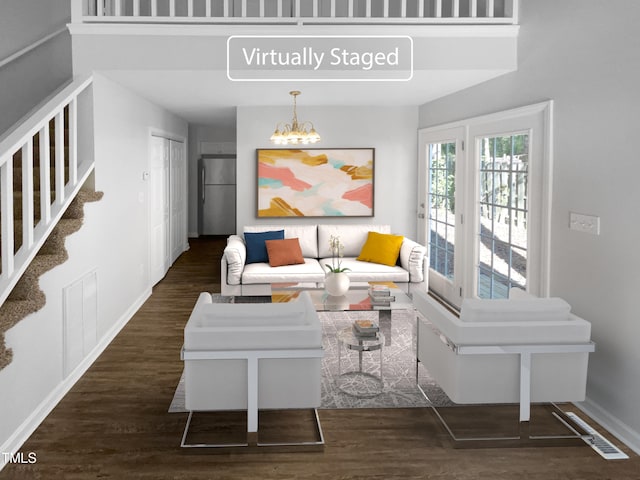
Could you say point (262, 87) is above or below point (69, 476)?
above

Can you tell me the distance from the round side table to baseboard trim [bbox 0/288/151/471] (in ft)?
6.06

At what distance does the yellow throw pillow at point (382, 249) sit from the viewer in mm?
7062

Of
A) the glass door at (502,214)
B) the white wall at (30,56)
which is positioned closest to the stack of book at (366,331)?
the glass door at (502,214)

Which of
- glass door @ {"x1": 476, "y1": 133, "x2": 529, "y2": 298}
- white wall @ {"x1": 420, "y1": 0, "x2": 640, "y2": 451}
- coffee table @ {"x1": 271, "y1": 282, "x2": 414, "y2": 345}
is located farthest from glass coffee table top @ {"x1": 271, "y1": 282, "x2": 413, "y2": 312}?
white wall @ {"x1": 420, "y1": 0, "x2": 640, "y2": 451}

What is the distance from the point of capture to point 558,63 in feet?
14.2

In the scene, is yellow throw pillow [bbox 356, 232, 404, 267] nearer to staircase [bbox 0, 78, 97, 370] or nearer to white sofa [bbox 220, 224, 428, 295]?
white sofa [bbox 220, 224, 428, 295]

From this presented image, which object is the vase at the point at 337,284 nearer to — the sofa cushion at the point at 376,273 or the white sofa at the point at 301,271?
the white sofa at the point at 301,271

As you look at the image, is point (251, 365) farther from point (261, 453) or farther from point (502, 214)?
point (502, 214)

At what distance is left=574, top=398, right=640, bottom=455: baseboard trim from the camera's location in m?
3.40

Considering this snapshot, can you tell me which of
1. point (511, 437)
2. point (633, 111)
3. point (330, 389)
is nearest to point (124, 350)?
point (330, 389)

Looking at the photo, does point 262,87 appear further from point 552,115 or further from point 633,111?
point 633,111

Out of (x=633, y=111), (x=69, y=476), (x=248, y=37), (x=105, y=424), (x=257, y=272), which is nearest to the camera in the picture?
(x=69, y=476)

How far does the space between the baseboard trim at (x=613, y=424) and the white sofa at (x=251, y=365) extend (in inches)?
67.5

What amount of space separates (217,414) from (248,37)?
284 cm
